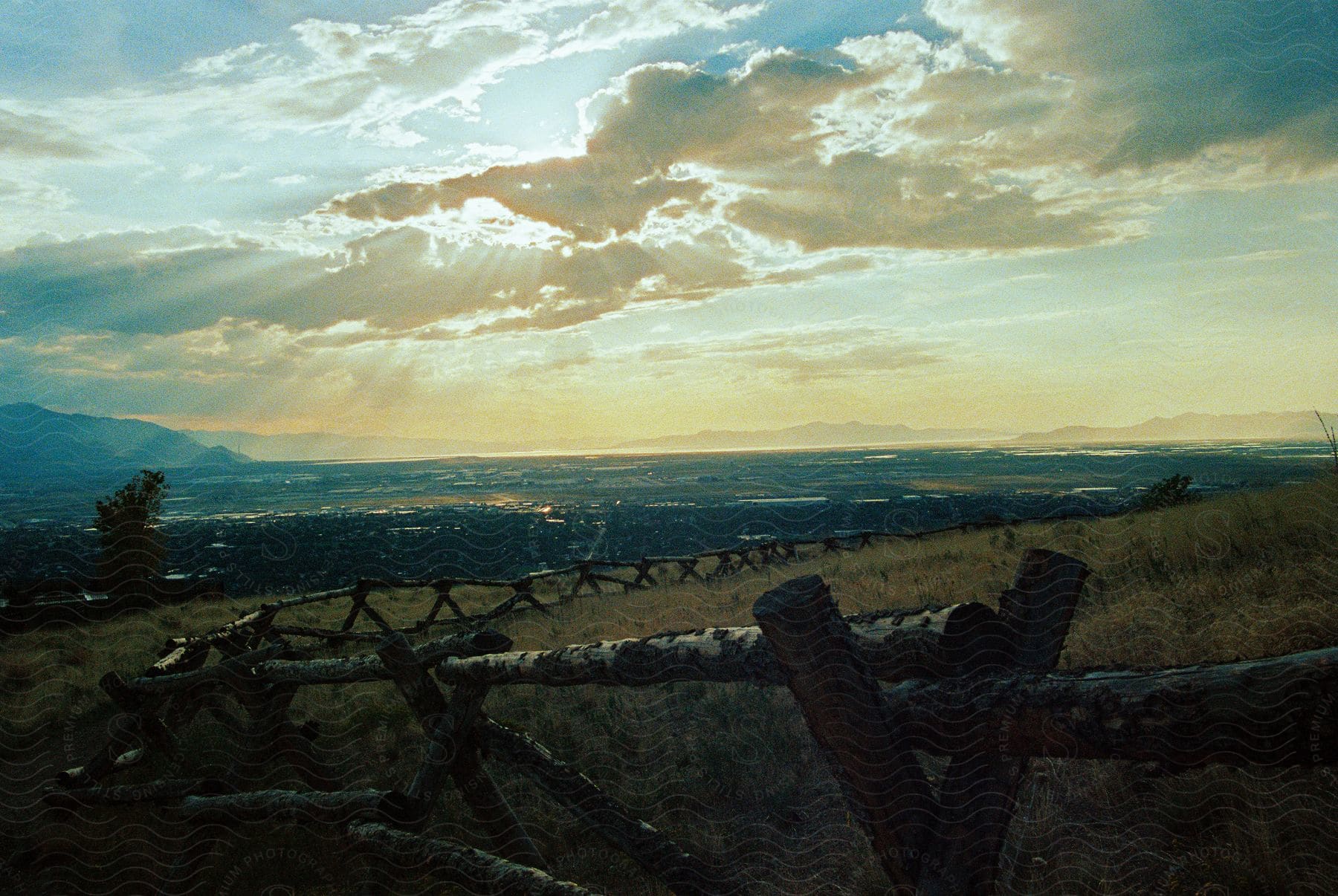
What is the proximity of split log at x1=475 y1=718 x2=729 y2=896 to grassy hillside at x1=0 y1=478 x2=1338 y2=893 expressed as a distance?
36 cm

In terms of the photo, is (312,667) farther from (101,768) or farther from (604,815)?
(604,815)

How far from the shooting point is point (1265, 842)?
321cm

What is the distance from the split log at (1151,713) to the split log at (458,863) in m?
1.80

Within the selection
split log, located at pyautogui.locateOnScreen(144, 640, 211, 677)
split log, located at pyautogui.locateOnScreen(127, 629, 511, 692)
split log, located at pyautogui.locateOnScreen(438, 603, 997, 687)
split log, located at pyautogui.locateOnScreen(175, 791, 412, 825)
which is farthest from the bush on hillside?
split log, located at pyautogui.locateOnScreen(438, 603, 997, 687)

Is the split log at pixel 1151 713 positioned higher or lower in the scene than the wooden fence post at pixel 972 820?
higher

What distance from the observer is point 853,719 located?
2.68 metres

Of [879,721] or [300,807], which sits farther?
[300,807]

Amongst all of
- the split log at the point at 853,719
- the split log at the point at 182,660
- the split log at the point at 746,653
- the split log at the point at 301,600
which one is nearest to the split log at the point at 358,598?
the split log at the point at 301,600

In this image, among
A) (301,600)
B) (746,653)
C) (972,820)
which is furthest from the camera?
(301,600)

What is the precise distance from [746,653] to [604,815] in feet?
6.28

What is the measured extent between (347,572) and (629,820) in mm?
34175

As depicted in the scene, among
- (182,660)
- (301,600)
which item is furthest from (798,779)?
(301,600)

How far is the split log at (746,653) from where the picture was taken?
118 inches

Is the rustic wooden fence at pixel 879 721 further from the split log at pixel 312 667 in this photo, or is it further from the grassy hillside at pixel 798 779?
the grassy hillside at pixel 798 779
